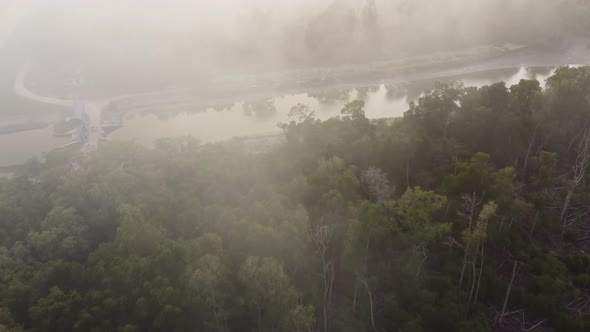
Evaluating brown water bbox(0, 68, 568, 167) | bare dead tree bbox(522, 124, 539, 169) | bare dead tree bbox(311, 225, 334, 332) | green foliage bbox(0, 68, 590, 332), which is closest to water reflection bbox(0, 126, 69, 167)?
brown water bbox(0, 68, 568, 167)

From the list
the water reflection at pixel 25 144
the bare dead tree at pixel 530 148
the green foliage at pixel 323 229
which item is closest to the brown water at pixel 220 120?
the water reflection at pixel 25 144

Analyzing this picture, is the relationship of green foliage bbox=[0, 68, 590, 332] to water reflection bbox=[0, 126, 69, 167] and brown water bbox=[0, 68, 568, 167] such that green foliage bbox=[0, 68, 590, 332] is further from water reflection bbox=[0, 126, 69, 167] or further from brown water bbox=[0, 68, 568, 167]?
brown water bbox=[0, 68, 568, 167]

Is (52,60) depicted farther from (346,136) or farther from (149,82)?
(346,136)

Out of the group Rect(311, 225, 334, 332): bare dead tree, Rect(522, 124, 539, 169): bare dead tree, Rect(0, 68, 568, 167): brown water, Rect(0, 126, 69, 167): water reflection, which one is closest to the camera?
Rect(311, 225, 334, 332): bare dead tree

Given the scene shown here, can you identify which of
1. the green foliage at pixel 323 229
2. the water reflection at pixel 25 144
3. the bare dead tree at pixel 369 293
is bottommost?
the bare dead tree at pixel 369 293

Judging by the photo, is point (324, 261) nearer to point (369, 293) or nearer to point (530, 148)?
point (369, 293)

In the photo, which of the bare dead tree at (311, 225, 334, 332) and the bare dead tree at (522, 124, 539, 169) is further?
the bare dead tree at (522, 124, 539, 169)

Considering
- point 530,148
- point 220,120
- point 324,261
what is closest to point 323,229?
point 324,261

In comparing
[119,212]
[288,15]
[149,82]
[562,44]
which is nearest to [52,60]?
[149,82]

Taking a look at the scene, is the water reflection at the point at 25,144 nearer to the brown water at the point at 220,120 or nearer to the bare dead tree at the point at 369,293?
the brown water at the point at 220,120
